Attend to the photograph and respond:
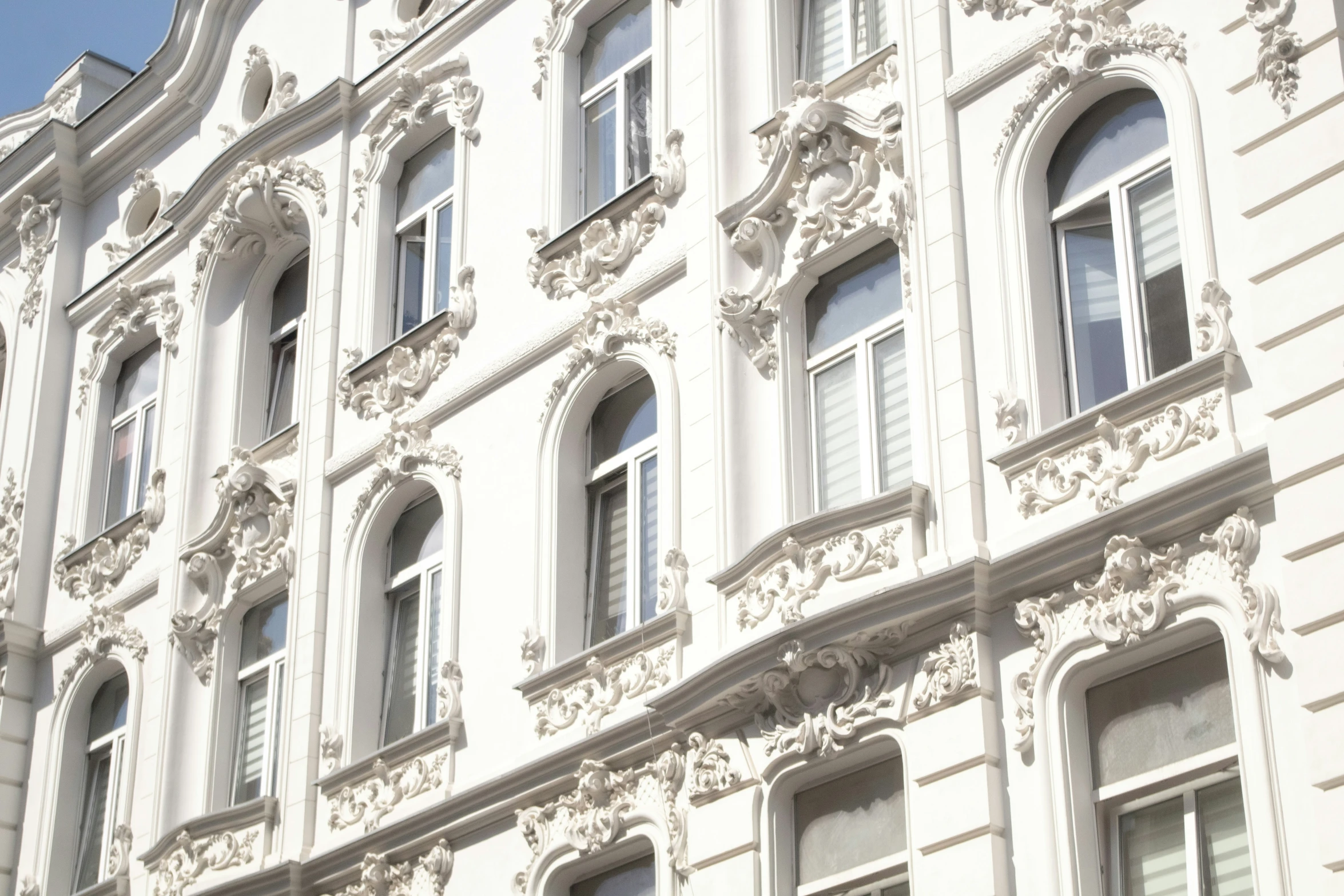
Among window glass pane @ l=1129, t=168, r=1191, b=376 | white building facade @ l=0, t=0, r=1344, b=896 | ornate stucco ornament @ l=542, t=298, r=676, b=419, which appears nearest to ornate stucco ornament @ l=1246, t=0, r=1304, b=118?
white building facade @ l=0, t=0, r=1344, b=896

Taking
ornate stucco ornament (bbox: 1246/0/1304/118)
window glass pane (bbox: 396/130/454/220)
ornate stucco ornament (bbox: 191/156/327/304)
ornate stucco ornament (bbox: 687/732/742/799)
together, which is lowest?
ornate stucco ornament (bbox: 687/732/742/799)

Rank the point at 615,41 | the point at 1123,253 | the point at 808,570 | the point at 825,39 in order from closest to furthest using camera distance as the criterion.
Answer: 1. the point at 1123,253
2. the point at 808,570
3. the point at 825,39
4. the point at 615,41

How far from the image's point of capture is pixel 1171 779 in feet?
39.9

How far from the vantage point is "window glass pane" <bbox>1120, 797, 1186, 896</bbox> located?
474 inches

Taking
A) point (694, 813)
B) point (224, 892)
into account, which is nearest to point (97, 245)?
point (224, 892)

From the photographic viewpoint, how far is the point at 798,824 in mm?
14375

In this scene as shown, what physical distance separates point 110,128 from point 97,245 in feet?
4.82

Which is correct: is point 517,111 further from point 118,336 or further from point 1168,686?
point 1168,686

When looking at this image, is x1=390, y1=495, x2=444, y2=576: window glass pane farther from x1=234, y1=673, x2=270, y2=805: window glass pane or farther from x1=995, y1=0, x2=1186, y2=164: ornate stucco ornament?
x1=995, y1=0, x2=1186, y2=164: ornate stucco ornament

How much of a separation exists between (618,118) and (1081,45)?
224 inches

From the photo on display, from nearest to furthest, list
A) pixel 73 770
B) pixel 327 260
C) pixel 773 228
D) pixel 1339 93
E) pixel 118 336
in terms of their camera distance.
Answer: pixel 1339 93 < pixel 773 228 < pixel 327 260 < pixel 73 770 < pixel 118 336

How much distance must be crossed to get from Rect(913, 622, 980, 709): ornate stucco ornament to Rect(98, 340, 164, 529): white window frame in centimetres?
1226

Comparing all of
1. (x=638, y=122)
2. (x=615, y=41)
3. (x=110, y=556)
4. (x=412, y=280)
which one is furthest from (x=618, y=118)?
(x=110, y=556)

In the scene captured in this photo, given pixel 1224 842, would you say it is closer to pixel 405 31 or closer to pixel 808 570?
pixel 808 570
